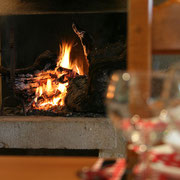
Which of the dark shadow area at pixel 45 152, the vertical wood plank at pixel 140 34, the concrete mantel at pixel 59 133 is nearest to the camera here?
the vertical wood plank at pixel 140 34

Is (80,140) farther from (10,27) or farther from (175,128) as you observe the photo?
(175,128)

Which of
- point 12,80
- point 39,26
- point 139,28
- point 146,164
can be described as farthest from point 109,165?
point 39,26

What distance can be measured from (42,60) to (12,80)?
8.5 inches

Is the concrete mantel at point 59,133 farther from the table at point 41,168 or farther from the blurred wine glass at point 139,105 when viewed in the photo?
the blurred wine glass at point 139,105

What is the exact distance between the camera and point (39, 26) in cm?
237

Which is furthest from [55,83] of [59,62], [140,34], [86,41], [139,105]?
[139,105]

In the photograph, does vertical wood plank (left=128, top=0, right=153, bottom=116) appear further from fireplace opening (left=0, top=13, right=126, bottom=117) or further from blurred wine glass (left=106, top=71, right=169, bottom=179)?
fireplace opening (left=0, top=13, right=126, bottom=117)

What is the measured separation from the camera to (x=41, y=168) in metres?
0.57

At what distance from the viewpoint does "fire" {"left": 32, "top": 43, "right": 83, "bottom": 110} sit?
Result: 225 centimetres

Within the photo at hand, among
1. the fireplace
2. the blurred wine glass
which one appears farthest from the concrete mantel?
the blurred wine glass

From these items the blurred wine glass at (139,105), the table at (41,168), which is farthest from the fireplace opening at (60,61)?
the blurred wine glass at (139,105)

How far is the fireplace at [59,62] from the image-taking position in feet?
7.31

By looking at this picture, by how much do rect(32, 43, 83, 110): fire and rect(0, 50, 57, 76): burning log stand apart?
0.03m

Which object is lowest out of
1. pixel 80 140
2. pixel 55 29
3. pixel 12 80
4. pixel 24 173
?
pixel 80 140
